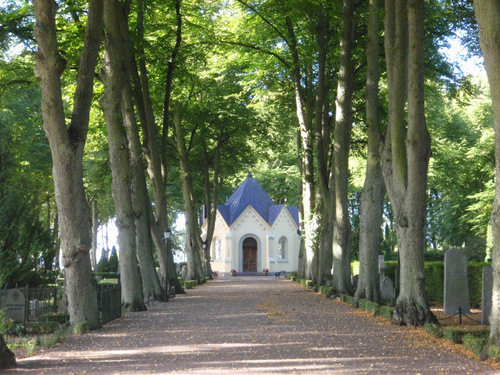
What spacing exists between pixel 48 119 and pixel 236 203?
48721mm

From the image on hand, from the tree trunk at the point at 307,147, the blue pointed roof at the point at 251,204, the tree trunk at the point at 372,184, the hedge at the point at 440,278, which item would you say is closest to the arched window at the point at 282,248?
the blue pointed roof at the point at 251,204

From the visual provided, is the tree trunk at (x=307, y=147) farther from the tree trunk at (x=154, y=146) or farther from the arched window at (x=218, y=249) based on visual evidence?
the arched window at (x=218, y=249)

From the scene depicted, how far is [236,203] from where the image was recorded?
62.8 meters

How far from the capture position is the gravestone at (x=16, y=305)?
16.8 meters

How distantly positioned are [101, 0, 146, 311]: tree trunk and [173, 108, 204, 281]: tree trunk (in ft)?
50.8

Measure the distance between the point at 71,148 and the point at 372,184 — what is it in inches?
323

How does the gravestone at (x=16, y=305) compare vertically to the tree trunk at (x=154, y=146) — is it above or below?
below

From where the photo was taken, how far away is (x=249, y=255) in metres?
61.6

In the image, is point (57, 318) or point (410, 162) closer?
point (410, 162)

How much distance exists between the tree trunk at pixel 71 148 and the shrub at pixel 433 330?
688 cm

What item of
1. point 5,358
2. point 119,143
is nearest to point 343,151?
point 119,143

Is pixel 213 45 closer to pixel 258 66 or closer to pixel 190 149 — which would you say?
pixel 258 66

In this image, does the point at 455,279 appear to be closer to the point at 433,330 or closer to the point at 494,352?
the point at 433,330

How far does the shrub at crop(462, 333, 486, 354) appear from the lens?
34.1 ft
